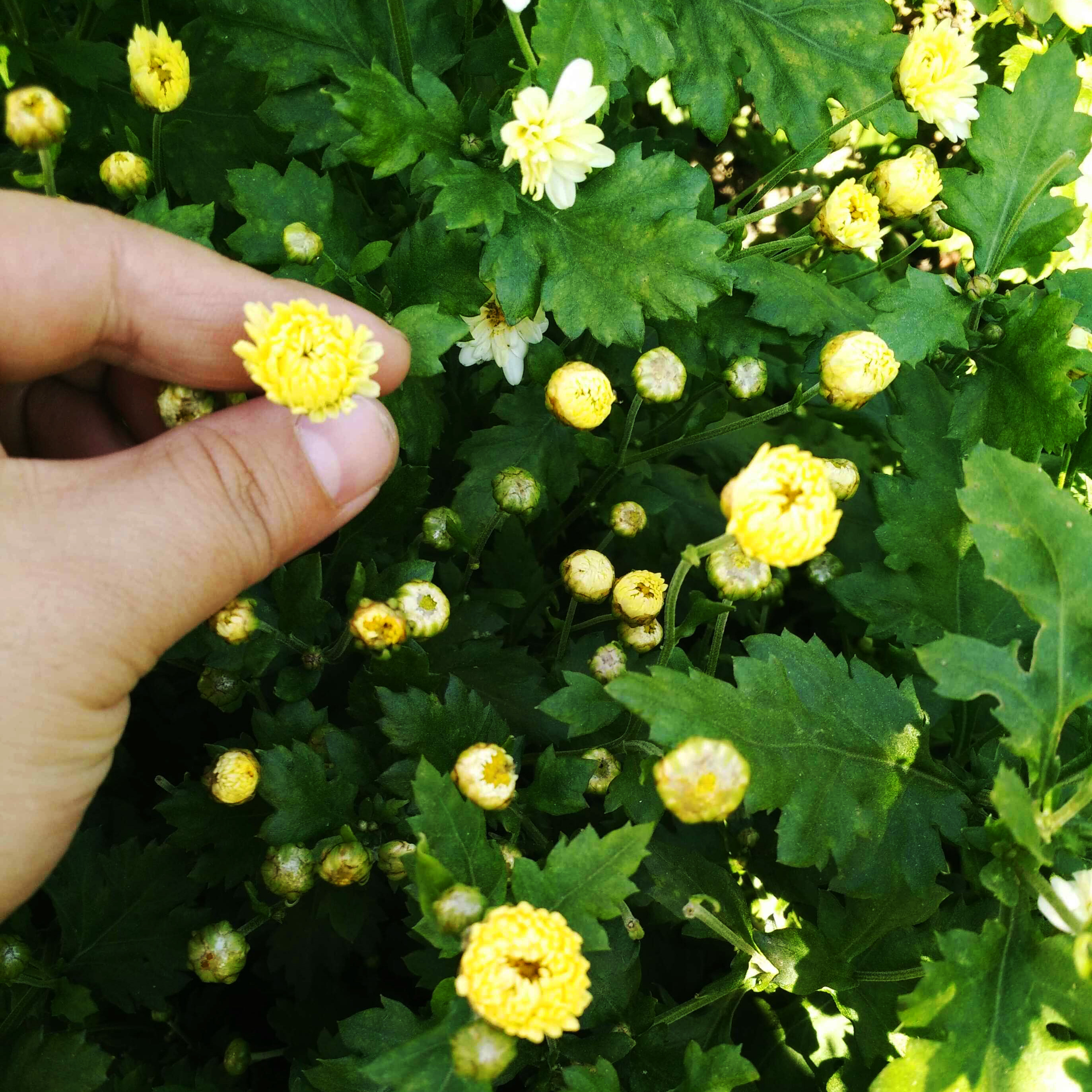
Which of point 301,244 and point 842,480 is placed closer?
point 301,244

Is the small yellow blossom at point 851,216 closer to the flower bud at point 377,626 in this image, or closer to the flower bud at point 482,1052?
the flower bud at point 377,626

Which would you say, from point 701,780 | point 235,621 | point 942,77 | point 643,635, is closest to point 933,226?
point 942,77

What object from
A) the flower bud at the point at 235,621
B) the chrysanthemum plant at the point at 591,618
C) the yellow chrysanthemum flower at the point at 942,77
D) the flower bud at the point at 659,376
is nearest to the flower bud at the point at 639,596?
the chrysanthemum plant at the point at 591,618

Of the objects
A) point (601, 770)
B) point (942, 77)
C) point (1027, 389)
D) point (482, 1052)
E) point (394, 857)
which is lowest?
point (394, 857)

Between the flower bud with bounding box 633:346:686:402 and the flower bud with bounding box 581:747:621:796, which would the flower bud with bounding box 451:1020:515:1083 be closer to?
the flower bud with bounding box 581:747:621:796

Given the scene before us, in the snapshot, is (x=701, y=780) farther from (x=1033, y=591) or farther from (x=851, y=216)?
(x=851, y=216)

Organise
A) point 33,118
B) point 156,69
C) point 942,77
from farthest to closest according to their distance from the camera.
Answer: point 942,77 < point 156,69 < point 33,118

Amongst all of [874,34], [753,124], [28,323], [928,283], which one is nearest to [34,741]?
[28,323]

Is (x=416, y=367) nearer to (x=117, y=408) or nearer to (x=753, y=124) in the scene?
(x=117, y=408)
